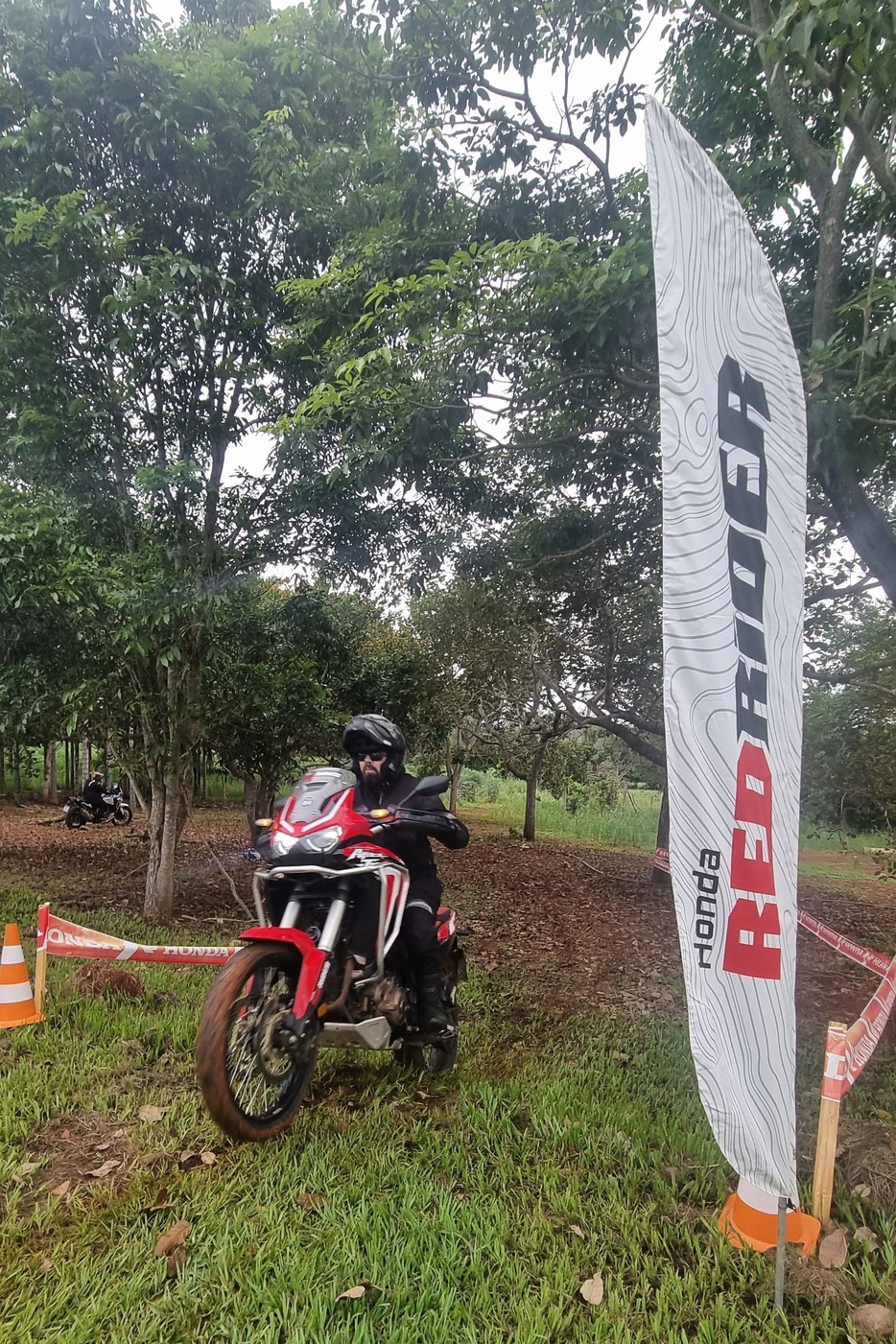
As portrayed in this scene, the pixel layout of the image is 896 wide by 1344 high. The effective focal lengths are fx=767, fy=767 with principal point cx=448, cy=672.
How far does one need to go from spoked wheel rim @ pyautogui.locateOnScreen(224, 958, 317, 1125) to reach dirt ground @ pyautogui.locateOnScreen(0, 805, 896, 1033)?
1693mm

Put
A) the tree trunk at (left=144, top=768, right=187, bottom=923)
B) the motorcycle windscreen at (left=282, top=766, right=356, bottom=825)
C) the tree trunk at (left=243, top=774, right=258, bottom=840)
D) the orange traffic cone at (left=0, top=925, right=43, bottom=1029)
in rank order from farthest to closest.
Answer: the tree trunk at (left=243, top=774, right=258, bottom=840) < the tree trunk at (left=144, top=768, right=187, bottom=923) < the orange traffic cone at (left=0, top=925, right=43, bottom=1029) < the motorcycle windscreen at (left=282, top=766, right=356, bottom=825)

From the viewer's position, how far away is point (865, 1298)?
2.20 metres

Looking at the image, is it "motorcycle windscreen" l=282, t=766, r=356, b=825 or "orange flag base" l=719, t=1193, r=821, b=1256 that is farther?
"motorcycle windscreen" l=282, t=766, r=356, b=825

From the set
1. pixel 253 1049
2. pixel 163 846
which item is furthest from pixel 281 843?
pixel 163 846

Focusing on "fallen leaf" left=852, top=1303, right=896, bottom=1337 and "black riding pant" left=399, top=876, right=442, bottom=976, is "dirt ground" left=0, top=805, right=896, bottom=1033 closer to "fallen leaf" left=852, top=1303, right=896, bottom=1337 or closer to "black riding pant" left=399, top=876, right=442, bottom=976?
"black riding pant" left=399, top=876, right=442, bottom=976

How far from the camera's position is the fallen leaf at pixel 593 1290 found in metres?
2.17

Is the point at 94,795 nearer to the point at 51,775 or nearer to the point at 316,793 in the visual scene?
the point at 51,775

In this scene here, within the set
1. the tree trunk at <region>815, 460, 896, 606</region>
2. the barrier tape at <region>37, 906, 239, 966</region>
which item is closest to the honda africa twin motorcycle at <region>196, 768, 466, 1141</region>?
the barrier tape at <region>37, 906, 239, 966</region>

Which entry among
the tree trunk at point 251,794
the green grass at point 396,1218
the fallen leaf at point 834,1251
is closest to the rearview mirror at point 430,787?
the green grass at point 396,1218

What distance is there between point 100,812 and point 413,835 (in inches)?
536

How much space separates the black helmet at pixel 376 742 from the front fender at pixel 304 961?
95 cm

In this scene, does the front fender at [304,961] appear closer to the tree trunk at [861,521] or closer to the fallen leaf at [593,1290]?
the fallen leaf at [593,1290]

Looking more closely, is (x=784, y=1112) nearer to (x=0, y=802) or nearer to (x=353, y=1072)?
(x=353, y=1072)

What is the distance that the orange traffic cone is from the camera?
13.2ft
